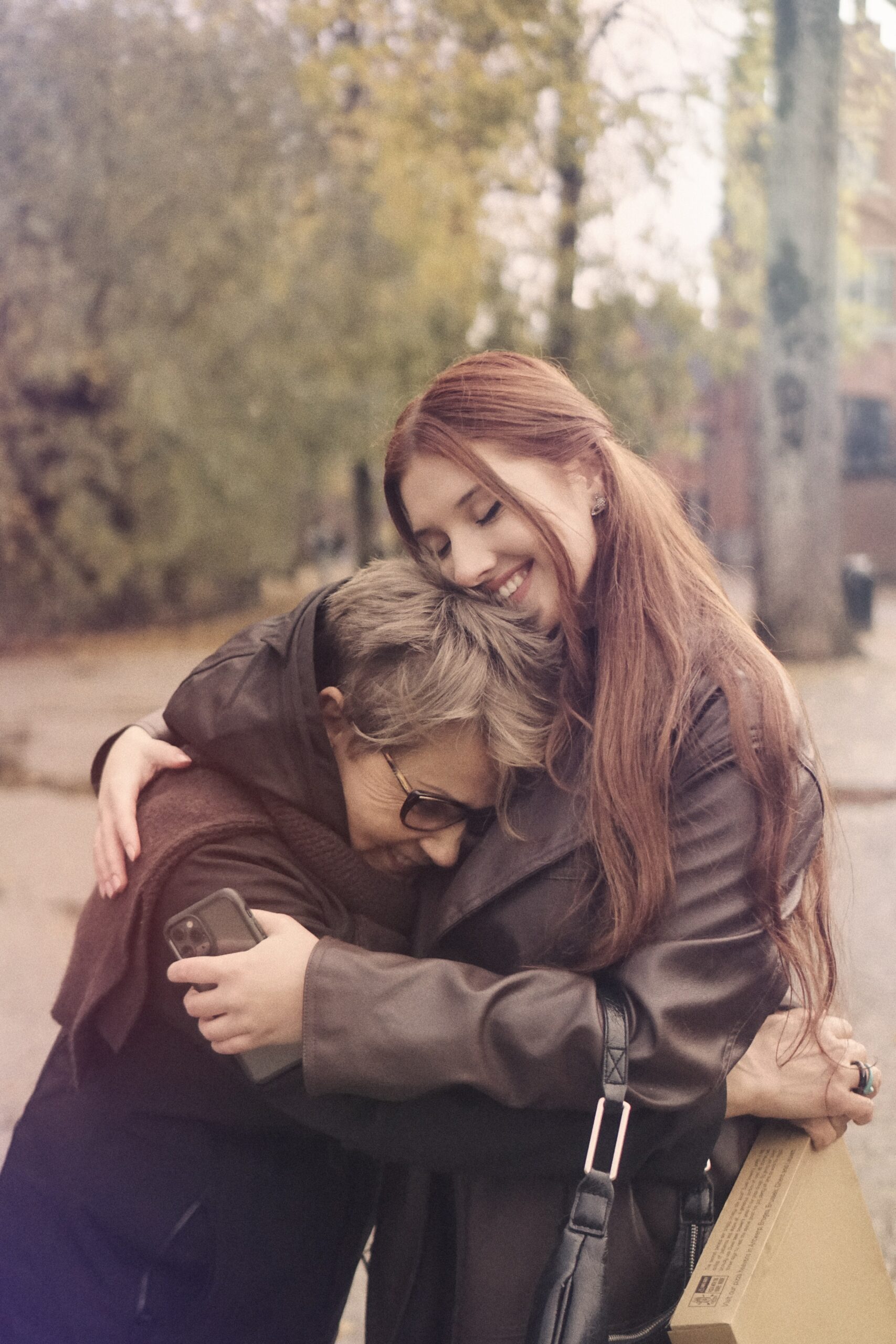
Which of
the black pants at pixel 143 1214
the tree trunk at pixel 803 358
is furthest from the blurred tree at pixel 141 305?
the black pants at pixel 143 1214

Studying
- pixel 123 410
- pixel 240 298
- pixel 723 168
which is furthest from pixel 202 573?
pixel 723 168

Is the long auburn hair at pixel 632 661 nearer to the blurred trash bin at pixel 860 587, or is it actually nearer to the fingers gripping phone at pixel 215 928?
the fingers gripping phone at pixel 215 928

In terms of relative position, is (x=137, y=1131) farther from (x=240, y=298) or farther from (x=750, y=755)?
(x=240, y=298)

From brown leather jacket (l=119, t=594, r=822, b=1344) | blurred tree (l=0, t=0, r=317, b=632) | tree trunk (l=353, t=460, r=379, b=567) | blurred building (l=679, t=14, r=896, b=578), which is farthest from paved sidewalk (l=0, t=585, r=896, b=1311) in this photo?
brown leather jacket (l=119, t=594, r=822, b=1344)

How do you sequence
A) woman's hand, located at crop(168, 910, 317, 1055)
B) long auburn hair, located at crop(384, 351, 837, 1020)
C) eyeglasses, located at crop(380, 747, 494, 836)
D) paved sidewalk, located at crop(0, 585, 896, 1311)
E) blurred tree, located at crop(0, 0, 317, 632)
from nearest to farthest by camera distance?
woman's hand, located at crop(168, 910, 317, 1055)
long auburn hair, located at crop(384, 351, 837, 1020)
eyeglasses, located at crop(380, 747, 494, 836)
paved sidewalk, located at crop(0, 585, 896, 1311)
blurred tree, located at crop(0, 0, 317, 632)

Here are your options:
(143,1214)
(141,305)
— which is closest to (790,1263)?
(143,1214)

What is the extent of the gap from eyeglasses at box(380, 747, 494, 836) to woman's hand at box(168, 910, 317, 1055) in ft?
0.88

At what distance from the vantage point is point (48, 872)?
4504mm

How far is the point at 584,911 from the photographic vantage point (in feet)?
4.79

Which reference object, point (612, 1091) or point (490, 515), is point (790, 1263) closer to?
point (612, 1091)

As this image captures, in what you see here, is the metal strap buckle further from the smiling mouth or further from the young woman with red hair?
the smiling mouth

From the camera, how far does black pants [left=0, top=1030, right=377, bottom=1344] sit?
1.48 metres

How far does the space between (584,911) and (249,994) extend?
1.42ft

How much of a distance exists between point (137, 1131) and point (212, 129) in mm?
4050
